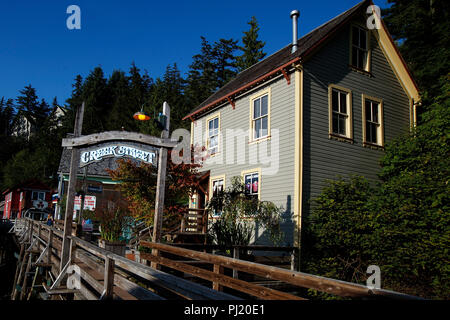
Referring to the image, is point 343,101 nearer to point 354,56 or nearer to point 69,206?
point 354,56

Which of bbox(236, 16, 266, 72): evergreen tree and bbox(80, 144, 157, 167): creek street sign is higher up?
bbox(236, 16, 266, 72): evergreen tree

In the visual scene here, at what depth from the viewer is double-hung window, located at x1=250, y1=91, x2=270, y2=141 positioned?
13786 mm

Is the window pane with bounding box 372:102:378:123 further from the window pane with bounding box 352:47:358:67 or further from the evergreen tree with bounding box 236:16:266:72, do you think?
the evergreen tree with bounding box 236:16:266:72

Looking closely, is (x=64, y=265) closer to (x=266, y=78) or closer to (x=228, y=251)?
(x=228, y=251)

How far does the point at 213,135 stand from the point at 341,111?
6034 mm

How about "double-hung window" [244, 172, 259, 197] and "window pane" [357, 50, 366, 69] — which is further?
"window pane" [357, 50, 366, 69]

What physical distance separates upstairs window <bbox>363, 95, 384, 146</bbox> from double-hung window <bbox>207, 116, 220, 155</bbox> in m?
6.43

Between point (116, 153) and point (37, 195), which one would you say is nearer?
point (116, 153)

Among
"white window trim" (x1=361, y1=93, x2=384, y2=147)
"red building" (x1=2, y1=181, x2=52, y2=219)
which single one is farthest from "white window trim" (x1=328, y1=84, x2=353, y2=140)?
"red building" (x1=2, y1=181, x2=52, y2=219)

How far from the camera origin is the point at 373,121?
568 inches

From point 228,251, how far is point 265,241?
3355 millimetres

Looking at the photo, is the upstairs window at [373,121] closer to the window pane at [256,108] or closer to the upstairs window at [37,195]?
the window pane at [256,108]

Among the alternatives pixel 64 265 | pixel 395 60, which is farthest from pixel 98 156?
pixel 395 60

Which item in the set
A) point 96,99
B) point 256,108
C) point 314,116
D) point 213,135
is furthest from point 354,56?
point 96,99
